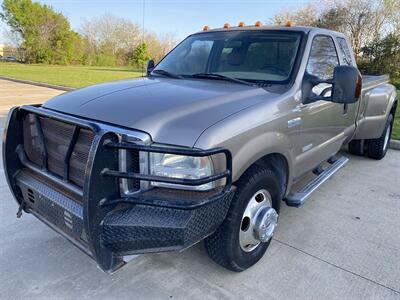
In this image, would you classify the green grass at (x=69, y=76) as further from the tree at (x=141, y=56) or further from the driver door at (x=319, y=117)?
the driver door at (x=319, y=117)

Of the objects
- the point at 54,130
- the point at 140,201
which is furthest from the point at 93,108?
the point at 140,201

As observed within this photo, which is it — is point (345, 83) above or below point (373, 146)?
above

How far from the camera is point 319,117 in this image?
11.1ft

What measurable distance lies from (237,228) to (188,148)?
2.40ft

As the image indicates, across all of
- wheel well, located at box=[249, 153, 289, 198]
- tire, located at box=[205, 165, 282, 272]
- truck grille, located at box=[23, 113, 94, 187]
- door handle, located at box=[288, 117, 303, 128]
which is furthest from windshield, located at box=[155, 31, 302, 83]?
truck grille, located at box=[23, 113, 94, 187]

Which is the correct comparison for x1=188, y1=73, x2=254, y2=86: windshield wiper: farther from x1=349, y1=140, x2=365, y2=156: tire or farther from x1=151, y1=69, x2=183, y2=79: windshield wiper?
x1=349, y1=140, x2=365, y2=156: tire

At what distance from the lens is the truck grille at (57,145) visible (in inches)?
87.8

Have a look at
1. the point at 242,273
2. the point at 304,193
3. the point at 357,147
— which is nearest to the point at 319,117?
the point at 304,193

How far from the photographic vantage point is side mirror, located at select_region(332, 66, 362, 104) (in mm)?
2758

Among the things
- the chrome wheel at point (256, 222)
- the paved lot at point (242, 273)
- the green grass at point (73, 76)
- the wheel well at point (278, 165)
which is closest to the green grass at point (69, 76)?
the green grass at point (73, 76)

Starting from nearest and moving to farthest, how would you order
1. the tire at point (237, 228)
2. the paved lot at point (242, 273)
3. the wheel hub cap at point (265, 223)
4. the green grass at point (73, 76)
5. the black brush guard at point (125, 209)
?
the black brush guard at point (125, 209) → the tire at point (237, 228) → the paved lot at point (242, 273) → the wheel hub cap at point (265, 223) → the green grass at point (73, 76)

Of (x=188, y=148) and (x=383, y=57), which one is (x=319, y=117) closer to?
(x=188, y=148)

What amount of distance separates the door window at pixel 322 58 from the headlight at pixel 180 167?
1641 millimetres

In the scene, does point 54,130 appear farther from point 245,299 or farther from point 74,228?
point 245,299
